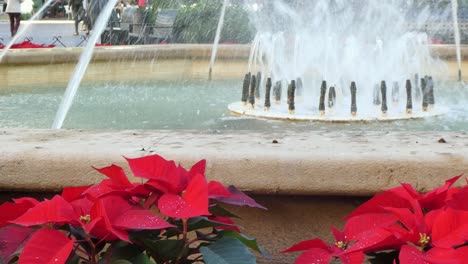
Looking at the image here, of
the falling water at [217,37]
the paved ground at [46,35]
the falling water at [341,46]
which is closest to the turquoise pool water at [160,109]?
the falling water at [341,46]

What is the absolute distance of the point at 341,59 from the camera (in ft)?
28.6

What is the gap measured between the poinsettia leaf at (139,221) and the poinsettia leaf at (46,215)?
71mm

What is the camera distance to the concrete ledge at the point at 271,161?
157 cm

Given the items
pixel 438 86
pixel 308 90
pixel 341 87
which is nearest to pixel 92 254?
pixel 341 87

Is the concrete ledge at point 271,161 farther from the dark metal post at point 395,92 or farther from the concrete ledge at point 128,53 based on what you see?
the concrete ledge at point 128,53

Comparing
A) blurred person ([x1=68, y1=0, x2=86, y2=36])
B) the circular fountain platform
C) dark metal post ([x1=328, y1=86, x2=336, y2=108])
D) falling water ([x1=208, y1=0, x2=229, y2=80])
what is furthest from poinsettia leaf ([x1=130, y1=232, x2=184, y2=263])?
blurred person ([x1=68, y1=0, x2=86, y2=36])

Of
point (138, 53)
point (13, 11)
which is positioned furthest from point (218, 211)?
point (13, 11)

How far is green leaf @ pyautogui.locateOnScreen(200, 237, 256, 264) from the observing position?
1.20m

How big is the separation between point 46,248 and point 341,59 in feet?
25.4

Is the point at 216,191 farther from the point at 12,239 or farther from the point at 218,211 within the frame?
the point at 12,239

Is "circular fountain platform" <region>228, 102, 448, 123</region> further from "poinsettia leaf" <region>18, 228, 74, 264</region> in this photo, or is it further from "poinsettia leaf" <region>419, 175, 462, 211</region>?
"poinsettia leaf" <region>18, 228, 74, 264</region>

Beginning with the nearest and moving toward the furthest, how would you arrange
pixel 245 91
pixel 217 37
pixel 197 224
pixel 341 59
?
pixel 197 224 < pixel 245 91 < pixel 341 59 < pixel 217 37

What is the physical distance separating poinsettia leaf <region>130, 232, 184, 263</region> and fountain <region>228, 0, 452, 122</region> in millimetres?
4692

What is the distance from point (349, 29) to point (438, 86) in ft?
6.05
